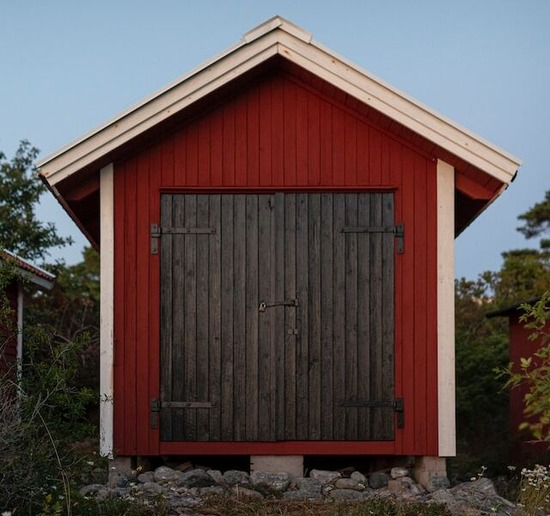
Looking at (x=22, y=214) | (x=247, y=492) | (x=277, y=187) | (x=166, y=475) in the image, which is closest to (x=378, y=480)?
(x=247, y=492)

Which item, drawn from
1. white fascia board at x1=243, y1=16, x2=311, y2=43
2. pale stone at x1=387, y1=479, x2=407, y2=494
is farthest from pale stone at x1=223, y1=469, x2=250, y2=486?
white fascia board at x1=243, y1=16, x2=311, y2=43

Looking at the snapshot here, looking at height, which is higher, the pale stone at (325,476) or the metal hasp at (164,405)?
the metal hasp at (164,405)

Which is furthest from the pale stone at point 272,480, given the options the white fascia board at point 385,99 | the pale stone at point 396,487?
the white fascia board at point 385,99

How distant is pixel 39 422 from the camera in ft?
28.1

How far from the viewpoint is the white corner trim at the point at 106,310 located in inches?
401

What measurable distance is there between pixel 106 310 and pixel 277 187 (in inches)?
81.4

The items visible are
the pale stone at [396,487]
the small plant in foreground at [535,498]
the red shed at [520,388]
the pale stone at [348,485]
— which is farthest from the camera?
the red shed at [520,388]

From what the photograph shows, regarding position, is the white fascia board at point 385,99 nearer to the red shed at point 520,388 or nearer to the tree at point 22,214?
the red shed at point 520,388

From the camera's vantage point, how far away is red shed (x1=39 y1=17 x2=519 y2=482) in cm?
1026

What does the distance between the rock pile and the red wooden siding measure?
40 centimetres

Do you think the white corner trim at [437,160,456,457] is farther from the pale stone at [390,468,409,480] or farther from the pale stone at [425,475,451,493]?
the pale stone at [390,468,409,480]

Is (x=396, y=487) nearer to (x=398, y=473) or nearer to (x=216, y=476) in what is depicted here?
(x=398, y=473)

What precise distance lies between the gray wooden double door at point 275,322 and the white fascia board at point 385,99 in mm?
859

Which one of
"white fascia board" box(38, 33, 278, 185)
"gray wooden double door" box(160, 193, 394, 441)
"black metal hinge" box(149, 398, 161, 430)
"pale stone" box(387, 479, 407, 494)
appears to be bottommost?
"pale stone" box(387, 479, 407, 494)
